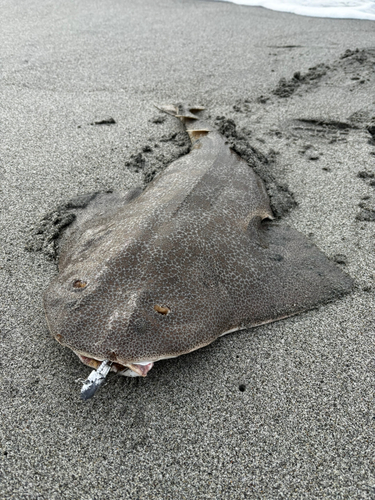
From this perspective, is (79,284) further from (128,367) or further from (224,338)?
(224,338)

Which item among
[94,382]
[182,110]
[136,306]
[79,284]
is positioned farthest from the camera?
[182,110]

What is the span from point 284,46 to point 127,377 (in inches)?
257

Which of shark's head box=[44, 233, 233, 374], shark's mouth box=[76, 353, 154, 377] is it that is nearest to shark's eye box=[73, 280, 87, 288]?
shark's head box=[44, 233, 233, 374]

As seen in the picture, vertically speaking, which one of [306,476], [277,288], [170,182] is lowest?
[306,476]

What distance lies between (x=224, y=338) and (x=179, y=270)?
555 millimetres

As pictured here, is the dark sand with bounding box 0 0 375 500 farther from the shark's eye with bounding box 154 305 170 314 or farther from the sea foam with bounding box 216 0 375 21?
the sea foam with bounding box 216 0 375 21

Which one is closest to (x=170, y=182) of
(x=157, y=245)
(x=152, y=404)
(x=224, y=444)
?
(x=157, y=245)

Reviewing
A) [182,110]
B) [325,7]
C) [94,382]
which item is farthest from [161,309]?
[325,7]

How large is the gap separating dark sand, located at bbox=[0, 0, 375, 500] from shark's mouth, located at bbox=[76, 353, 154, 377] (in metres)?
0.18

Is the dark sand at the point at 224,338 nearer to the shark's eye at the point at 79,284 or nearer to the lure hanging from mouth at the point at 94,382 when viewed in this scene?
the lure hanging from mouth at the point at 94,382

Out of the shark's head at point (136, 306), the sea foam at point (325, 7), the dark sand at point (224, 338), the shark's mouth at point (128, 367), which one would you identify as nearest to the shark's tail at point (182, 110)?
the dark sand at point (224, 338)

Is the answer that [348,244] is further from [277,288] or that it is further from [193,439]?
[193,439]

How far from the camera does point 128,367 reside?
2137 millimetres

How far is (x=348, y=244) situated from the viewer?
3461mm
